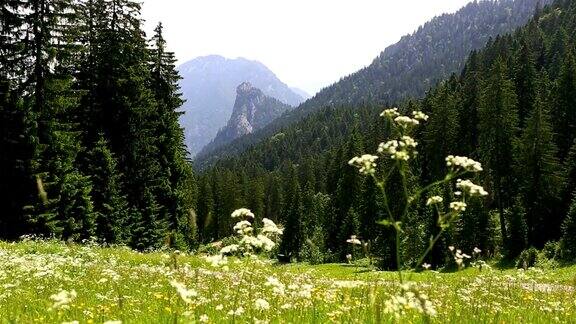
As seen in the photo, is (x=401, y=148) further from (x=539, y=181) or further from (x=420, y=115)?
(x=539, y=181)

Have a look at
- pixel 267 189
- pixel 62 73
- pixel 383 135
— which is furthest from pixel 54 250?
pixel 267 189

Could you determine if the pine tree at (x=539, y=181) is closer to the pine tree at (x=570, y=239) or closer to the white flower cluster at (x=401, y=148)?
the pine tree at (x=570, y=239)

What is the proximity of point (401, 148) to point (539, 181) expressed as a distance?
172 ft

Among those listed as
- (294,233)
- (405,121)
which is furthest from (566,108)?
(405,121)

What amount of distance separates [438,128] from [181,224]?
4175 cm

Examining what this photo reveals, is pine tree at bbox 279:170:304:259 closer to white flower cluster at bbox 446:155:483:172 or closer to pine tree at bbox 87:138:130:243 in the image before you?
pine tree at bbox 87:138:130:243

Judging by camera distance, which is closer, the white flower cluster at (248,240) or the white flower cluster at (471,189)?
the white flower cluster at (471,189)

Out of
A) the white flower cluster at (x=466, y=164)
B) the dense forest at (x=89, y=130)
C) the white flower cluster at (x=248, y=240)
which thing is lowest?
the white flower cluster at (x=248, y=240)

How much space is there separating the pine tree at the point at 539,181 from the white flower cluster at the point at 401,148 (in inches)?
1997

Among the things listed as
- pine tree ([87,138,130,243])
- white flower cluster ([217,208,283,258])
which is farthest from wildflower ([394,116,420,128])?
pine tree ([87,138,130,243])

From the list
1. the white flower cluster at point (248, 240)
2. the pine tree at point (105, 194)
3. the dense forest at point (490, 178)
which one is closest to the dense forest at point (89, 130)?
the pine tree at point (105, 194)

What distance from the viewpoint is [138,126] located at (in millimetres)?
38906

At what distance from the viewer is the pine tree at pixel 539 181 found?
160 ft

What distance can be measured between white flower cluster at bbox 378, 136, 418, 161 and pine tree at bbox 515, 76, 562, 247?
50.7 meters
